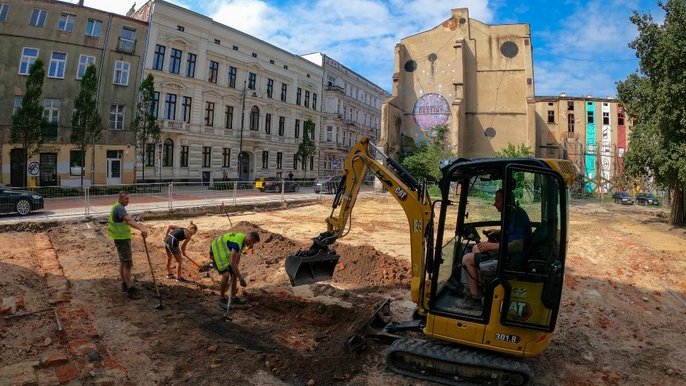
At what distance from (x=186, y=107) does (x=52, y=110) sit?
9.61 metres

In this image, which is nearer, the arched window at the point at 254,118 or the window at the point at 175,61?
the window at the point at 175,61

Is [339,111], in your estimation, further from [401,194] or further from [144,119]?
[401,194]

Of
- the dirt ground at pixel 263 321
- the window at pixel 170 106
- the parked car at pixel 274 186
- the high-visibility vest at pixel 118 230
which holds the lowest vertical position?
the dirt ground at pixel 263 321

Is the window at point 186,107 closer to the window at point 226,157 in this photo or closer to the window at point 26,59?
the window at point 226,157

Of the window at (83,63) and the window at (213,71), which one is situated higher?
the window at (213,71)

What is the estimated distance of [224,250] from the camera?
272 inches

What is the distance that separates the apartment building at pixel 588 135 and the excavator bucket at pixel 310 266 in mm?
42940

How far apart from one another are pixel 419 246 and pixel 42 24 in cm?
3265

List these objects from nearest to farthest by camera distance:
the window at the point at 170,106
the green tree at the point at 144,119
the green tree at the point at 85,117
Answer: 1. the green tree at the point at 85,117
2. the green tree at the point at 144,119
3. the window at the point at 170,106

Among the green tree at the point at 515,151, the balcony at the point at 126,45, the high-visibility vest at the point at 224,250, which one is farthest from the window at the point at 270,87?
the high-visibility vest at the point at 224,250

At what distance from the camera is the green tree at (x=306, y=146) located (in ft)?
146

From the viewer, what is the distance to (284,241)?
40.2 ft

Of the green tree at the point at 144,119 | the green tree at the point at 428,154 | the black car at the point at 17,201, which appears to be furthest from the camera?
the green tree at the point at 428,154

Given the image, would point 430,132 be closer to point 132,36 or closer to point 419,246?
point 132,36
